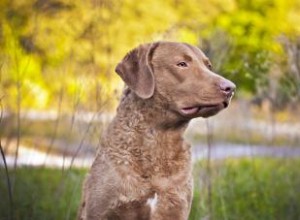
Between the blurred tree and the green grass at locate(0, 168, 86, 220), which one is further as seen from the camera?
the blurred tree

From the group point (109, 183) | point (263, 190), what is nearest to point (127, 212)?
point (109, 183)

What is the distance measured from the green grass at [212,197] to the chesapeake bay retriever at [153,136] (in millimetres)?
1134

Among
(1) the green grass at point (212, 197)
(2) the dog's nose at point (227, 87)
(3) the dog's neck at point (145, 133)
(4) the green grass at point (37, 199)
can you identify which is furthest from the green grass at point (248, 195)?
(2) the dog's nose at point (227, 87)

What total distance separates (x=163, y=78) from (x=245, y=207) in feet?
10.7

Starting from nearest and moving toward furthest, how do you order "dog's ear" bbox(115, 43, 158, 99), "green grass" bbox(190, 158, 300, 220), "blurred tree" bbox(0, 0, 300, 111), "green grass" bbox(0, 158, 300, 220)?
"dog's ear" bbox(115, 43, 158, 99) → "blurred tree" bbox(0, 0, 300, 111) → "green grass" bbox(0, 158, 300, 220) → "green grass" bbox(190, 158, 300, 220)

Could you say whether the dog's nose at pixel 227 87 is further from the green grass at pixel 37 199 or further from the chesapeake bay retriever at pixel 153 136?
the green grass at pixel 37 199

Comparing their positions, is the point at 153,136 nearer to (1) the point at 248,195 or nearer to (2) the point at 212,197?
(2) the point at 212,197

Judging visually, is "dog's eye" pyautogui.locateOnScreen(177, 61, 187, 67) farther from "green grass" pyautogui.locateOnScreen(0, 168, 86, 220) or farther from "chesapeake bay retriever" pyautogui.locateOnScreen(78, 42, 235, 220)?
"green grass" pyautogui.locateOnScreen(0, 168, 86, 220)

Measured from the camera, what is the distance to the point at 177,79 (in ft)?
15.4

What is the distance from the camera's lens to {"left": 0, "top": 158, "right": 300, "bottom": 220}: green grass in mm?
6461

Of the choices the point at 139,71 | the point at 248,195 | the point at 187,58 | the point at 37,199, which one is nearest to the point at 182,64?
the point at 187,58

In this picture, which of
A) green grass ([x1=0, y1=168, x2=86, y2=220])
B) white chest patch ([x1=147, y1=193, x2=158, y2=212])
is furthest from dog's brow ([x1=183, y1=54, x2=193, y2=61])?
green grass ([x1=0, y1=168, x2=86, y2=220])

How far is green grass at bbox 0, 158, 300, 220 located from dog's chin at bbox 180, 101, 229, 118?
4.71 ft

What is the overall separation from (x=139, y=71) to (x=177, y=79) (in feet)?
0.81
